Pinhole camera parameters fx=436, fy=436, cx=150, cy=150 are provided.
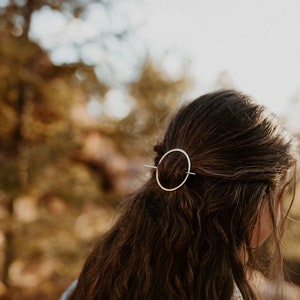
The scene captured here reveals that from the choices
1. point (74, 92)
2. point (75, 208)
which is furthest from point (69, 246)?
point (74, 92)

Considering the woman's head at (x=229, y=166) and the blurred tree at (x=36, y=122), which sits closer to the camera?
the woman's head at (x=229, y=166)

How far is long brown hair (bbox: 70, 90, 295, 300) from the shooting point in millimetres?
945

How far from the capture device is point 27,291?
3.49m

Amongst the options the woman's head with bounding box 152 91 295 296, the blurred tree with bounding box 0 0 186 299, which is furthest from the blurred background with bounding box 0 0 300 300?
the woman's head with bounding box 152 91 295 296

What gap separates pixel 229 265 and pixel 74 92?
280 cm

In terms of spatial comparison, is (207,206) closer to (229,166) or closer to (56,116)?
(229,166)

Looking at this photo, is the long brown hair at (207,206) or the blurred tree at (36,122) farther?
the blurred tree at (36,122)

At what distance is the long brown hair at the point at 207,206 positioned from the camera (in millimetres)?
945

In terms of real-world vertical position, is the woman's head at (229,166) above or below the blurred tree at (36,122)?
below

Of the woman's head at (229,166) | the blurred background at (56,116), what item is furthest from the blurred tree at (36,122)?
the woman's head at (229,166)

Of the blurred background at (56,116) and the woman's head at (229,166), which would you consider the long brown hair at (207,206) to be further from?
the blurred background at (56,116)

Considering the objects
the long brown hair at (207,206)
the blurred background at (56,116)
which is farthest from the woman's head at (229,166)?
the blurred background at (56,116)

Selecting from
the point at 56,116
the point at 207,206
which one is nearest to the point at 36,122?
the point at 56,116

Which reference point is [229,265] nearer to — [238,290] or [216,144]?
[238,290]
